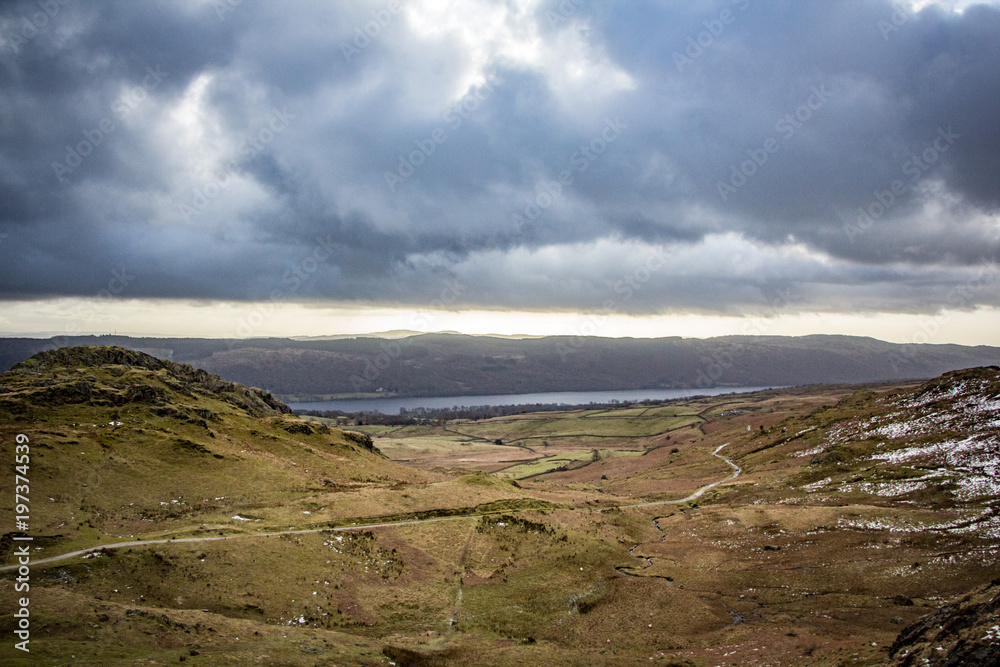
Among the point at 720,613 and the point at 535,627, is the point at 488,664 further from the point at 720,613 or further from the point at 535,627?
the point at 720,613

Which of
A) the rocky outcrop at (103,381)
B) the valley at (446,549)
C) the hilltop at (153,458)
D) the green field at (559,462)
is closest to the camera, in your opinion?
the valley at (446,549)

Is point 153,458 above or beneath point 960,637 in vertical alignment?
beneath

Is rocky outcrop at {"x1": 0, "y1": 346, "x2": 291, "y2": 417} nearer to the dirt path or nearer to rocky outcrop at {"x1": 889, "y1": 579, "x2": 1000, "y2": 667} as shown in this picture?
the dirt path

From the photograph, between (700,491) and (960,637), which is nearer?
(960,637)

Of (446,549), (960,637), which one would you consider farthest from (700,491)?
(960,637)

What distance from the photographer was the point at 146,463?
57.2 meters

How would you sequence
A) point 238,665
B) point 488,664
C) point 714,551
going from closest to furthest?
point 238,665, point 488,664, point 714,551

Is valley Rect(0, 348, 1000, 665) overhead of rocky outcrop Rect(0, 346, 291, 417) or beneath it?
beneath

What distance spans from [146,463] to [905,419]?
368ft

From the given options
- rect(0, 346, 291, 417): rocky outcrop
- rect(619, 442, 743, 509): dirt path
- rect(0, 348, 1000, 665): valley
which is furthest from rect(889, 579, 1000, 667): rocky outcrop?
rect(0, 346, 291, 417): rocky outcrop

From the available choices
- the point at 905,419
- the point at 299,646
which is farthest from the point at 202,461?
the point at 905,419

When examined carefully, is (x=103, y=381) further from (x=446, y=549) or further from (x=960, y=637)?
(x=960, y=637)

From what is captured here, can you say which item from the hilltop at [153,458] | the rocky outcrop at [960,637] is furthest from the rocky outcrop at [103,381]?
the rocky outcrop at [960,637]

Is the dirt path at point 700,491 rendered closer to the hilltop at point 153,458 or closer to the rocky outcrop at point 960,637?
the hilltop at point 153,458
